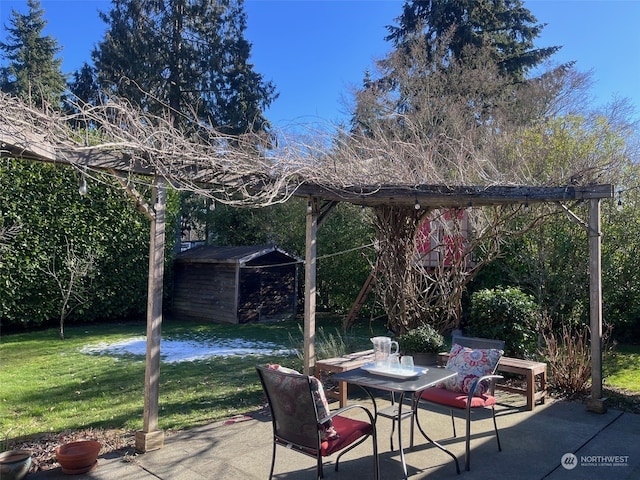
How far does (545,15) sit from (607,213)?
37.8ft

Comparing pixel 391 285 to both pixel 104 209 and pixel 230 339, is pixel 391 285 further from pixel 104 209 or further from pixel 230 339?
pixel 104 209

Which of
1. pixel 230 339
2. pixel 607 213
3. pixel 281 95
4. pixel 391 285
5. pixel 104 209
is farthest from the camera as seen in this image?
pixel 281 95

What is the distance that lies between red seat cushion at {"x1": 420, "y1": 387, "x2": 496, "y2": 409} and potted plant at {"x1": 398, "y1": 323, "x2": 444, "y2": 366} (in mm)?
1697

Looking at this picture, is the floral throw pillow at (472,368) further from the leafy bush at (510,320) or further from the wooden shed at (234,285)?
the wooden shed at (234,285)

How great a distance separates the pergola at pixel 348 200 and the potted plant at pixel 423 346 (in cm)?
126

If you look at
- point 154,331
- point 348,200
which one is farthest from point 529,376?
point 154,331

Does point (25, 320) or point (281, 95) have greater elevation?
point (281, 95)

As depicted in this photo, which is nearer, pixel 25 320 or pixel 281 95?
pixel 25 320

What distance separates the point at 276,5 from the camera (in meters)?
10.2

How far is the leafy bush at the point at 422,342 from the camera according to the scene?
5.61m

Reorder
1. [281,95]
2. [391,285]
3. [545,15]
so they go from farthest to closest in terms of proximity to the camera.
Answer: [281,95]
[545,15]
[391,285]

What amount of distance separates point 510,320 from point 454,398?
8.57ft

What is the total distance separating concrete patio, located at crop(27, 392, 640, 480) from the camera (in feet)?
10.9

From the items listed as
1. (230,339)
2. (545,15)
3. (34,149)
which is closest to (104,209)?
(230,339)
